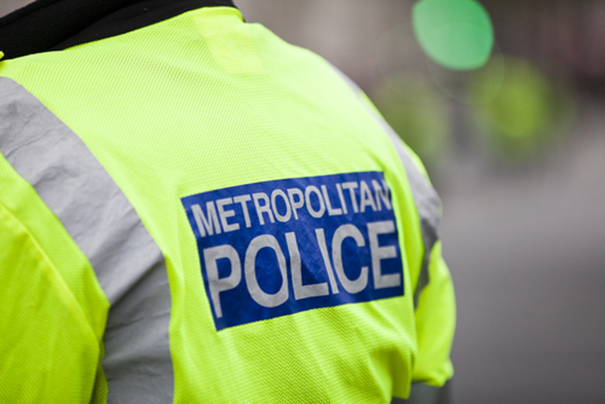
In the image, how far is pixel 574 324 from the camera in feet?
13.5

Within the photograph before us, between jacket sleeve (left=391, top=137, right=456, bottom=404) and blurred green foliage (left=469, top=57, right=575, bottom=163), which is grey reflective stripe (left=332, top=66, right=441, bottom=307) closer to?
jacket sleeve (left=391, top=137, right=456, bottom=404)

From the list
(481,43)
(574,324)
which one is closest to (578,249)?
(574,324)

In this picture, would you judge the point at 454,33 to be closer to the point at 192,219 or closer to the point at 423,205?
the point at 423,205

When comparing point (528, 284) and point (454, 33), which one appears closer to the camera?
point (528, 284)

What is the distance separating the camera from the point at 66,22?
0.67 m

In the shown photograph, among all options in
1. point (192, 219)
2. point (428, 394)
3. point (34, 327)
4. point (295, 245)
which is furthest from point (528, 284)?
point (34, 327)

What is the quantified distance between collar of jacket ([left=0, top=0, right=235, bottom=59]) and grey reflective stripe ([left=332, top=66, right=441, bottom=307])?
38 centimetres

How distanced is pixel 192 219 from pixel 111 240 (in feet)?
0.29

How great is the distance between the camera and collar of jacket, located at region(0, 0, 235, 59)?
2.16 ft

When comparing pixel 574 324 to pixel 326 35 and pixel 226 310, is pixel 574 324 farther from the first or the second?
pixel 326 35

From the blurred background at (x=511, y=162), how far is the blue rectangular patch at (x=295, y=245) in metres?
2.79

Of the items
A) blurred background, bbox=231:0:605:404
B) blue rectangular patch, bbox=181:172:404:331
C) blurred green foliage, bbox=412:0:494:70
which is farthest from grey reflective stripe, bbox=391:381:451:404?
blurred green foliage, bbox=412:0:494:70

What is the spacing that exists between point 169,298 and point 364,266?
0.96 ft

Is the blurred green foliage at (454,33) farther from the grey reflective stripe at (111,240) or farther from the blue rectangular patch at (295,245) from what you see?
the grey reflective stripe at (111,240)
